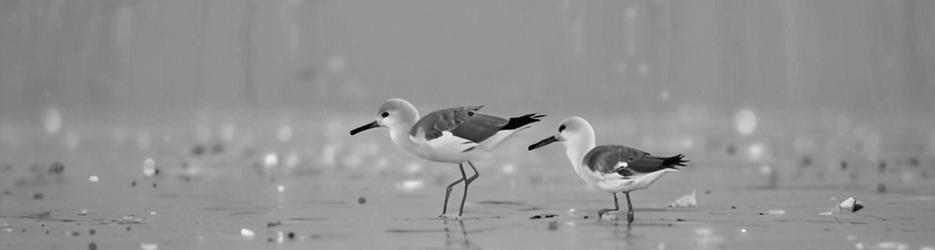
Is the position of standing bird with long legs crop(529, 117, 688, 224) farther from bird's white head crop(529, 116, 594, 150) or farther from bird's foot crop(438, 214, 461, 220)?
bird's foot crop(438, 214, 461, 220)

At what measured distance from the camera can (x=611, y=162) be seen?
1482 centimetres

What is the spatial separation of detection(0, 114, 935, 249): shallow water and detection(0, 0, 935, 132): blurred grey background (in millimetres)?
24287

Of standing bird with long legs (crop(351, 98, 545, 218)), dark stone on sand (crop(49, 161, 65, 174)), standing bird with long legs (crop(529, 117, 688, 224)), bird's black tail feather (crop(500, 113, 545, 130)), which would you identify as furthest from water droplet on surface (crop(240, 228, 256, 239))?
dark stone on sand (crop(49, 161, 65, 174))

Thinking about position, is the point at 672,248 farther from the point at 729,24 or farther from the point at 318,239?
the point at 729,24

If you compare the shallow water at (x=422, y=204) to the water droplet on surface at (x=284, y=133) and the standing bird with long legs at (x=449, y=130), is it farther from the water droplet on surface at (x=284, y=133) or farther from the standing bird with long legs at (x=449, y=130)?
the water droplet on surface at (x=284, y=133)

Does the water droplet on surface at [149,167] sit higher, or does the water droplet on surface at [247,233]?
the water droplet on surface at [149,167]

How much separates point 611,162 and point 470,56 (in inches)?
3077

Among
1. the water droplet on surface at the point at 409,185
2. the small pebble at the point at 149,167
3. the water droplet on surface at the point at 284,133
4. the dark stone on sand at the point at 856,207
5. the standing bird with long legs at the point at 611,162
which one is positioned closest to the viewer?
the standing bird with long legs at the point at 611,162

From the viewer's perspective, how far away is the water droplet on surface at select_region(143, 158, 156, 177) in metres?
23.6

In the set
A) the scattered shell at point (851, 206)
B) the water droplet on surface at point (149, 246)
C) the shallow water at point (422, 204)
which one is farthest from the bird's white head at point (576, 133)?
the water droplet on surface at point (149, 246)

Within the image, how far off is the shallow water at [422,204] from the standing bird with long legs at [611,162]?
40 centimetres

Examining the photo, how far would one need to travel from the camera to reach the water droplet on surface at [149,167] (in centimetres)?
2357

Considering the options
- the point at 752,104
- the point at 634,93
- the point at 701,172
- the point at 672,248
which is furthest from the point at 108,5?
the point at 672,248

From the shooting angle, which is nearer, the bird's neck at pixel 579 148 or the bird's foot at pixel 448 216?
the bird's neck at pixel 579 148
